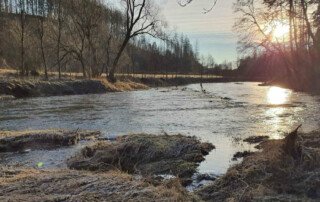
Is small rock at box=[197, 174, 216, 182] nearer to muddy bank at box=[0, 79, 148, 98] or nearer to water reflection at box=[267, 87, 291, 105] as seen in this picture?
water reflection at box=[267, 87, 291, 105]

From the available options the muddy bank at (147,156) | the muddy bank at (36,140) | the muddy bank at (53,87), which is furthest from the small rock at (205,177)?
the muddy bank at (53,87)

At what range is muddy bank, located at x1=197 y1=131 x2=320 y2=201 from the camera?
4.12 m

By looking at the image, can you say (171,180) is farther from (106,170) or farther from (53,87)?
(53,87)

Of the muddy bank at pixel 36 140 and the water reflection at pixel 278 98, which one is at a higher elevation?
the water reflection at pixel 278 98

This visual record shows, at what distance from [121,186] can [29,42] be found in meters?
40.1

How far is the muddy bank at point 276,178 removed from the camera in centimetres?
412

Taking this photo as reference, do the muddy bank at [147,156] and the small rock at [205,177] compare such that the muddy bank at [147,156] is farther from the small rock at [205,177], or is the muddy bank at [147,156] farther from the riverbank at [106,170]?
the small rock at [205,177]

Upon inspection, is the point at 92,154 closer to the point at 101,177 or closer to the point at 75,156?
the point at 75,156

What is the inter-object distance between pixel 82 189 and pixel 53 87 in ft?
91.2

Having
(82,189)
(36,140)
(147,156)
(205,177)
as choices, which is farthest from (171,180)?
(36,140)

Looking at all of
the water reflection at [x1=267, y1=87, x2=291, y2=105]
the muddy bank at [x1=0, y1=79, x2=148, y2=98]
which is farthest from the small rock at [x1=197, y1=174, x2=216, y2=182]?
the muddy bank at [x1=0, y1=79, x2=148, y2=98]

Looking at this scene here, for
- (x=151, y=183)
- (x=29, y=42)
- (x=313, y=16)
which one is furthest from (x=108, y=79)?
(x=151, y=183)

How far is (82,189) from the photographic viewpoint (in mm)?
4383

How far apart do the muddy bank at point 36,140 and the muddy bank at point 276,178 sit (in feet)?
17.2
